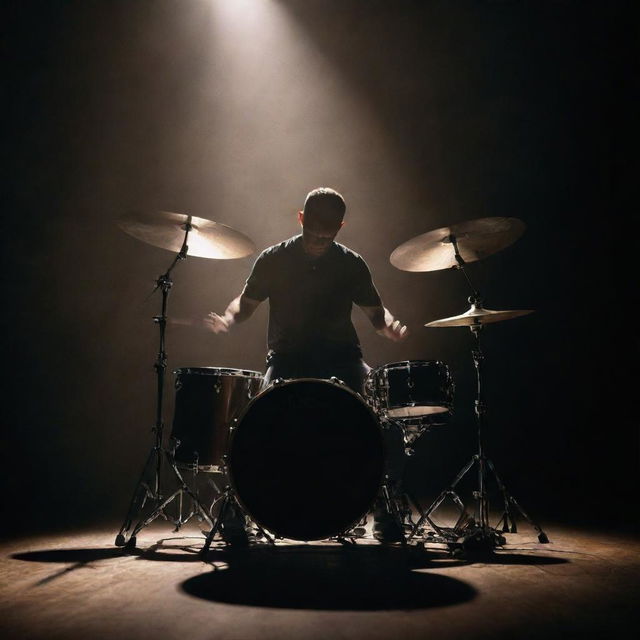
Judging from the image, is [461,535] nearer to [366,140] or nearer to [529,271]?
[529,271]

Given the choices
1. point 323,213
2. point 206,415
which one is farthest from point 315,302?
point 206,415

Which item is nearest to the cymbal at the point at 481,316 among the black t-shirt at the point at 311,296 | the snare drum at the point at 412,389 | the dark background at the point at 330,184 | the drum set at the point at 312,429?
the drum set at the point at 312,429

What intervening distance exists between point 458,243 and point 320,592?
208 cm

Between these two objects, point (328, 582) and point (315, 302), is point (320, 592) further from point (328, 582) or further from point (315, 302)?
point (315, 302)

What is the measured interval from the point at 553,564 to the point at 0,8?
18.7 feet

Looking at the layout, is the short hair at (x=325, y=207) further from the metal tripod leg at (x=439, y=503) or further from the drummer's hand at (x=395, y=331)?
the metal tripod leg at (x=439, y=503)

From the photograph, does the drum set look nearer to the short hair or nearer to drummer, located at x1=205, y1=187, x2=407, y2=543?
drummer, located at x1=205, y1=187, x2=407, y2=543

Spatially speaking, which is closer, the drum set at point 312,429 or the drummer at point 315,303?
the drum set at point 312,429

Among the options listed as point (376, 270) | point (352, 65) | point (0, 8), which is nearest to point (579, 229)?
point (376, 270)

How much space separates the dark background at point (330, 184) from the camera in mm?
4492

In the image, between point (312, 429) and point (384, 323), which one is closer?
point (312, 429)

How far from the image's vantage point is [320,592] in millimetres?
1988

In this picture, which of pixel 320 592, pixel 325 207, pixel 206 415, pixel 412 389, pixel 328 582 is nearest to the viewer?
pixel 320 592

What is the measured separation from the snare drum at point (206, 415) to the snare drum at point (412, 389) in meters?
0.79
